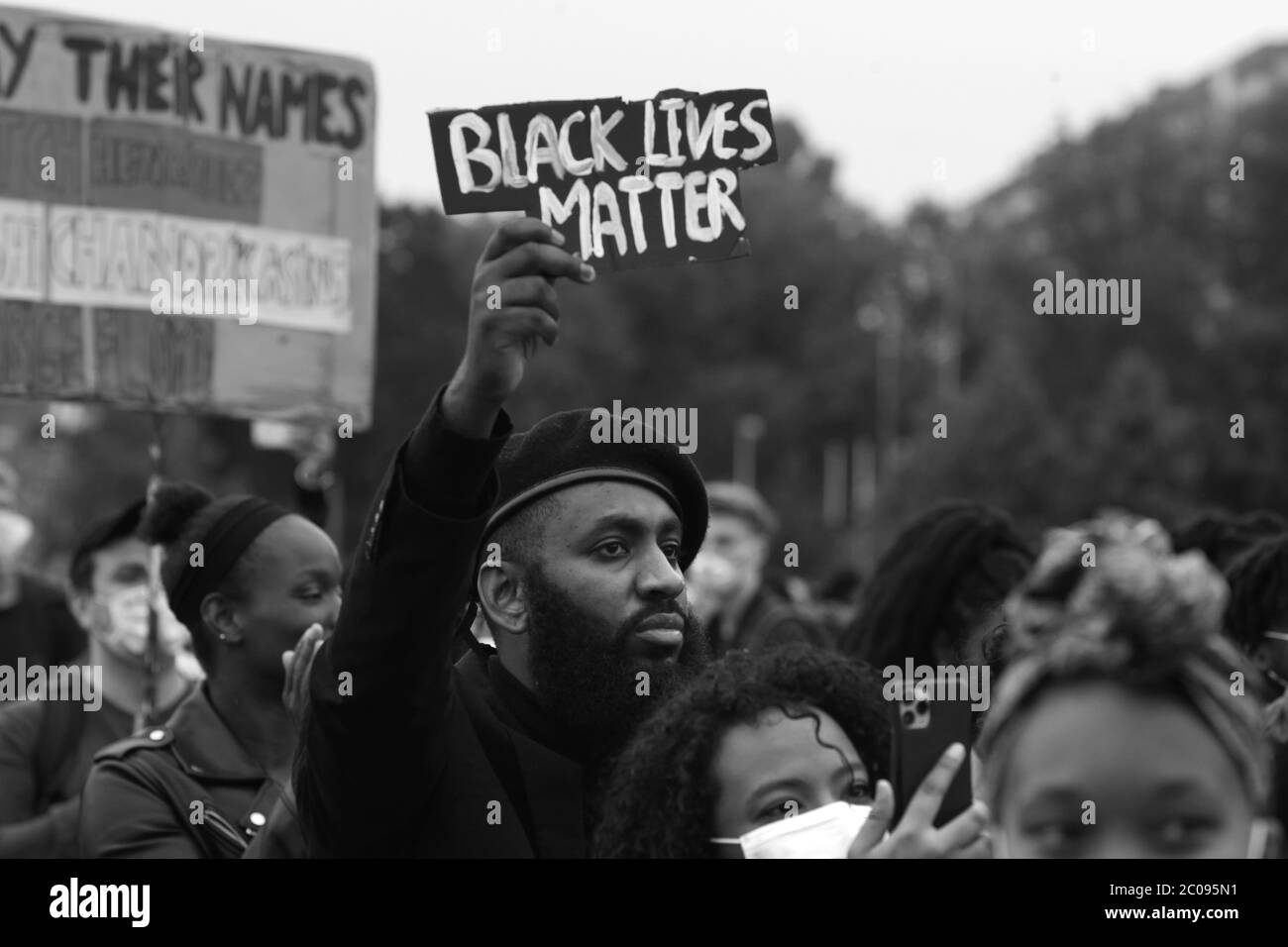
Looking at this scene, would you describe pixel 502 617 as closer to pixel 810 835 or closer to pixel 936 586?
pixel 810 835

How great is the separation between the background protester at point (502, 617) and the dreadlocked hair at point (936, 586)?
1.09m

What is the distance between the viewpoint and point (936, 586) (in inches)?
204

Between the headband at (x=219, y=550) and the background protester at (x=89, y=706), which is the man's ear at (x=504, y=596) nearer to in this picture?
the headband at (x=219, y=550)

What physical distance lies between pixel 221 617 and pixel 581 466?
123 cm

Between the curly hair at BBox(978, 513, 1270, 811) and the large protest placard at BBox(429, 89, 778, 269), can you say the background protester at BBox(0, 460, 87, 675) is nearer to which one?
the large protest placard at BBox(429, 89, 778, 269)

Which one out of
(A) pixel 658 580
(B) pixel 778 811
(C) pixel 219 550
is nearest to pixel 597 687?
(A) pixel 658 580

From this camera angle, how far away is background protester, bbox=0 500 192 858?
516 centimetres

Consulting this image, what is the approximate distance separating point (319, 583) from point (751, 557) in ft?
14.5

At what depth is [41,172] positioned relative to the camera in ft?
22.1

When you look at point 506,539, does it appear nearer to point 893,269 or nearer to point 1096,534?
point 1096,534

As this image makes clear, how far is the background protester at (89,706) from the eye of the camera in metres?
5.16

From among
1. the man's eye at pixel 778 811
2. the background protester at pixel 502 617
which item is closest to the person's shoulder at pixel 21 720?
the background protester at pixel 502 617

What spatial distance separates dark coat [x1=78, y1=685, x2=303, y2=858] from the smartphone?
1.73 metres

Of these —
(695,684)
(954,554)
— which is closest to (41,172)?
(954,554)
